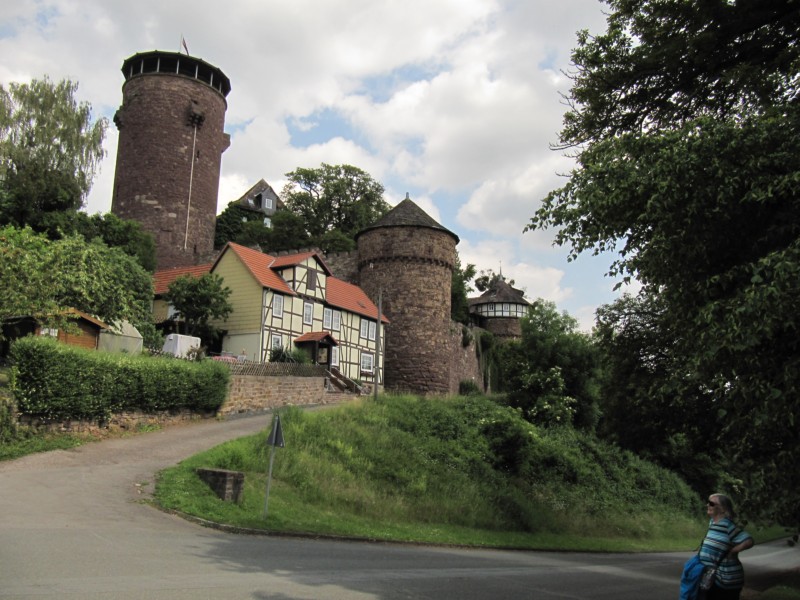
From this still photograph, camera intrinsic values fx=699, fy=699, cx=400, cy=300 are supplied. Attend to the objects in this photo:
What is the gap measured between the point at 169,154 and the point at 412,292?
18.0m

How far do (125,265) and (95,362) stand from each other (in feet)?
44.6

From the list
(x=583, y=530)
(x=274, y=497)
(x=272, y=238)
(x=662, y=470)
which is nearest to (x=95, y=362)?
(x=274, y=497)

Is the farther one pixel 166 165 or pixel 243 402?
pixel 166 165

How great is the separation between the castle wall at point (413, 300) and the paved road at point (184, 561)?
85.5 feet

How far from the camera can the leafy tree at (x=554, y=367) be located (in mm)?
36219

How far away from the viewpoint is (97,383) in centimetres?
1908

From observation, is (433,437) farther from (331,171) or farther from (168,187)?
(331,171)

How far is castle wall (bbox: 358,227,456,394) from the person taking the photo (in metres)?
43.2

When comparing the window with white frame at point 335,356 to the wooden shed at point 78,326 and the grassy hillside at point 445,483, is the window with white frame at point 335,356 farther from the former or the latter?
the wooden shed at point 78,326

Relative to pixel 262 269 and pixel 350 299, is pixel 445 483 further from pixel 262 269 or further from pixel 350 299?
pixel 350 299

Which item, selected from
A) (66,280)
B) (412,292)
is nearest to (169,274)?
(412,292)

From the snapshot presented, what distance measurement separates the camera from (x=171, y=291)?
3372cm

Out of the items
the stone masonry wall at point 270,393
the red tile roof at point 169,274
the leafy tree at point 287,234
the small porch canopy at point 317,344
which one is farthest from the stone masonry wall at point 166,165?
the stone masonry wall at point 270,393

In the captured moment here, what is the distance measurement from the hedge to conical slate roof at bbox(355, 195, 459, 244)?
75.3 feet
